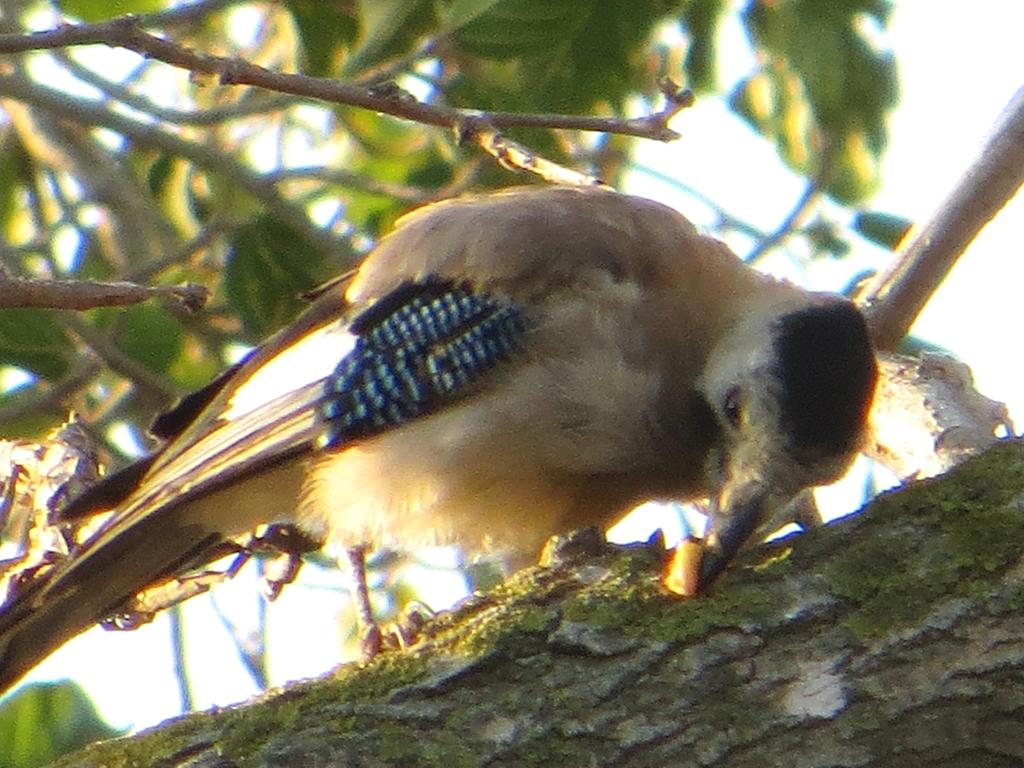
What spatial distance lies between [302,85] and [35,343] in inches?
74.6

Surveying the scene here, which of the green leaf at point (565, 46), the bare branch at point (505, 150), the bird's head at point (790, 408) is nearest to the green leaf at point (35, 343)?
the green leaf at point (565, 46)

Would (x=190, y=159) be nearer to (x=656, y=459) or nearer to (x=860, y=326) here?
(x=656, y=459)

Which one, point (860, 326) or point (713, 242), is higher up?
point (713, 242)

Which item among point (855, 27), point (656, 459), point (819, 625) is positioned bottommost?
point (819, 625)

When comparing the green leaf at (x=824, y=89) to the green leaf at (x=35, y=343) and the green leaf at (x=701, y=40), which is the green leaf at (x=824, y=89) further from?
the green leaf at (x=35, y=343)

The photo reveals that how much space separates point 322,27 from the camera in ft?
15.8

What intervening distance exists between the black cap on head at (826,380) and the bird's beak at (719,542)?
0.15 m

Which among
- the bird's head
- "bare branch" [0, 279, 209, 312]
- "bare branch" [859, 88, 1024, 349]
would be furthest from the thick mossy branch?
"bare branch" [859, 88, 1024, 349]

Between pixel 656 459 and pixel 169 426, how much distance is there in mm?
1208

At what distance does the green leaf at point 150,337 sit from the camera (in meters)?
4.79

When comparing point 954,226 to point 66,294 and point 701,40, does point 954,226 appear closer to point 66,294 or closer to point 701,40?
point 701,40

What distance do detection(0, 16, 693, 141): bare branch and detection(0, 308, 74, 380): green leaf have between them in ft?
5.60

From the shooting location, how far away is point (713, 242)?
171 inches

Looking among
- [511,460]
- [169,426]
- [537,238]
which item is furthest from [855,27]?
[169,426]
